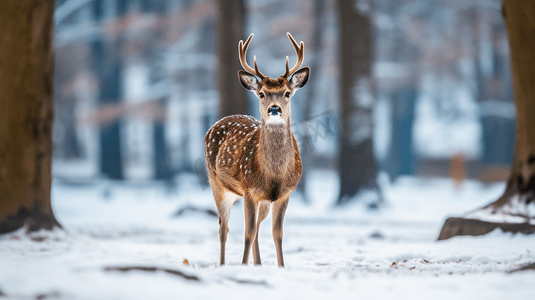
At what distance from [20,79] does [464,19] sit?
18316 mm

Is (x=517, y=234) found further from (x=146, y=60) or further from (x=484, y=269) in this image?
(x=146, y=60)

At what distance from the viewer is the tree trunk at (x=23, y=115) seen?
21.1ft

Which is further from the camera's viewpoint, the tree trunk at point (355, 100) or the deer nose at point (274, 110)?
the tree trunk at point (355, 100)

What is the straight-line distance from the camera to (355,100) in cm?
1241

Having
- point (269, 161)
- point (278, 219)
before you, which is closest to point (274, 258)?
point (278, 219)

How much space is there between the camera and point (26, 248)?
601 centimetres

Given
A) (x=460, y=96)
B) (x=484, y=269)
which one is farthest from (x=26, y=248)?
(x=460, y=96)

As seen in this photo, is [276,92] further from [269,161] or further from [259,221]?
[259,221]

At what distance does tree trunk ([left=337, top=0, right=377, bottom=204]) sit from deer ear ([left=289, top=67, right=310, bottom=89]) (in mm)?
7035

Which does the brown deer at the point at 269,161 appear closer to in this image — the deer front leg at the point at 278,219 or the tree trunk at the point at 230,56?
the deer front leg at the point at 278,219

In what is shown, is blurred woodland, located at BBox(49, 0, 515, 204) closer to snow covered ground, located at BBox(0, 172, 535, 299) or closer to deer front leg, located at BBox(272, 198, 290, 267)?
snow covered ground, located at BBox(0, 172, 535, 299)

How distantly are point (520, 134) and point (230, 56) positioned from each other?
6.32m

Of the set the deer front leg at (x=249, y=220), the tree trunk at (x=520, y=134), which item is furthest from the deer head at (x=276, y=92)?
the tree trunk at (x=520, y=134)

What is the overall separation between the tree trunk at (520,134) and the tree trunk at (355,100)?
5131 millimetres
